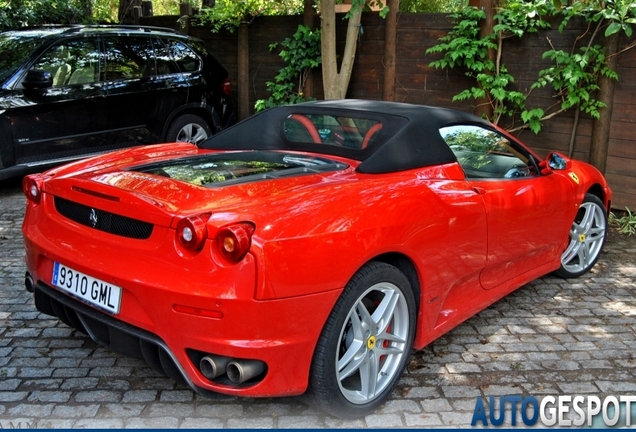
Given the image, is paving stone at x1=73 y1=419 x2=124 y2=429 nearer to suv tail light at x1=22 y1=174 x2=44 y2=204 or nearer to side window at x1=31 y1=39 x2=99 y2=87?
suv tail light at x1=22 y1=174 x2=44 y2=204

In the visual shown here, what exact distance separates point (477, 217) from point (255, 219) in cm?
152

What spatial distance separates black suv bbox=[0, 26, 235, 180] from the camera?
683 centimetres

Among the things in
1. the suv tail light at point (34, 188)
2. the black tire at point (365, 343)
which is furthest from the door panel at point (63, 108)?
the black tire at point (365, 343)

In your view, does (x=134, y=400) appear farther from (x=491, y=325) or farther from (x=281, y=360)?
Answer: (x=491, y=325)

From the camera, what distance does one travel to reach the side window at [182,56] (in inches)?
331

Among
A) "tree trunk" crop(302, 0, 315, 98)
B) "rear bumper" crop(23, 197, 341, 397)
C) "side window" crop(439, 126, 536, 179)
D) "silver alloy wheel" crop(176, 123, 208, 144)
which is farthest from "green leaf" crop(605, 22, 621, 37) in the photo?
"rear bumper" crop(23, 197, 341, 397)

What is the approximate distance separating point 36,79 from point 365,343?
5267mm

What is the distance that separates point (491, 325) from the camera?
4.23 metres

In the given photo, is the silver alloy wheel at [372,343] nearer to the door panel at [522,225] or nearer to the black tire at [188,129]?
the door panel at [522,225]

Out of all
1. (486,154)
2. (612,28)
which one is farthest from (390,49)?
(486,154)

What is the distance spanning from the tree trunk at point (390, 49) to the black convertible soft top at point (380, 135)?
13.7ft

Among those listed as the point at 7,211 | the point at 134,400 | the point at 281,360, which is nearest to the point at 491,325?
the point at 281,360

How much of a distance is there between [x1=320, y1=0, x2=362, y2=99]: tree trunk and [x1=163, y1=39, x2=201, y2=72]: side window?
1718mm

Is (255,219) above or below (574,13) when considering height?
below
